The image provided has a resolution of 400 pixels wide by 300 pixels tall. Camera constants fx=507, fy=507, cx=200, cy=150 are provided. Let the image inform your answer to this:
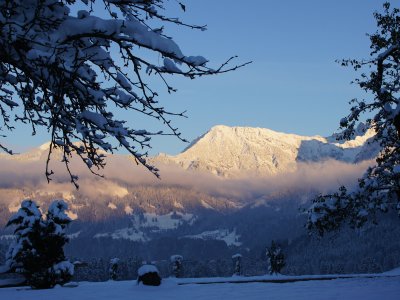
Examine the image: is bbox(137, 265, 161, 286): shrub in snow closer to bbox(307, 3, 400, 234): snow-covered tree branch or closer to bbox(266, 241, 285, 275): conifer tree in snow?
bbox(307, 3, 400, 234): snow-covered tree branch

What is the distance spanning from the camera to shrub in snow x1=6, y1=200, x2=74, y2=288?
643 inches

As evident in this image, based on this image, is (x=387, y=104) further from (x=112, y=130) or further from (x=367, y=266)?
(x=367, y=266)

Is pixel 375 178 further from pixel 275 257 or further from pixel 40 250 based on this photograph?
pixel 275 257

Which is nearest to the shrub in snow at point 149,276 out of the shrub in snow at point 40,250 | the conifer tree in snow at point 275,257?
the shrub in snow at point 40,250

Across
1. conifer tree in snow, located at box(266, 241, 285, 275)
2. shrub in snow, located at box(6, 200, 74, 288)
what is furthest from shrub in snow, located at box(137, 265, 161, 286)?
conifer tree in snow, located at box(266, 241, 285, 275)

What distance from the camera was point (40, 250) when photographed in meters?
16.4

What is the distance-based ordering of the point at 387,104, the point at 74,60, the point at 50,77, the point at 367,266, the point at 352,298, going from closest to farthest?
the point at 74,60
the point at 50,77
the point at 352,298
the point at 387,104
the point at 367,266

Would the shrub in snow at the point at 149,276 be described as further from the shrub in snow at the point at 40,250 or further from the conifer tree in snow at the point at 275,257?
the conifer tree in snow at the point at 275,257

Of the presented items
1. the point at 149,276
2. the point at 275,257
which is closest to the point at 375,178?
the point at 149,276

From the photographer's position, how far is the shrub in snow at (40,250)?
16.3 metres

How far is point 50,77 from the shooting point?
5.11m

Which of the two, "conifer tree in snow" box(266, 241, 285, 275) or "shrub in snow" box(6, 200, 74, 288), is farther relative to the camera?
"conifer tree in snow" box(266, 241, 285, 275)

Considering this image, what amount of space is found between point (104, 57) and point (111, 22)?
1.53 ft

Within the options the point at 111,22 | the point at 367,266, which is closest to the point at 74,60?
the point at 111,22
